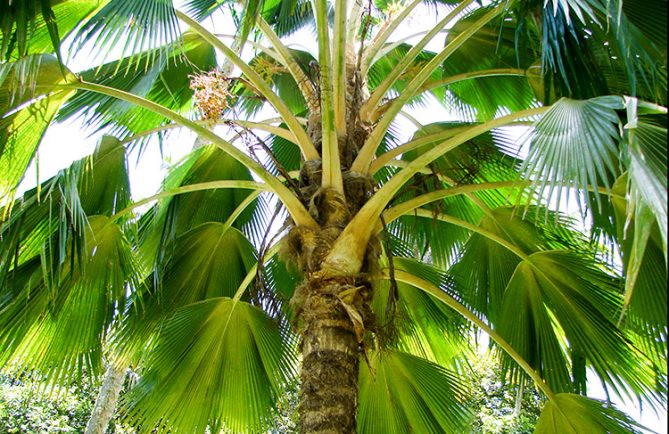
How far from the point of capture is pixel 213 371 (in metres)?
4.53

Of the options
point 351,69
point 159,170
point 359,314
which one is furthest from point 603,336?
point 159,170

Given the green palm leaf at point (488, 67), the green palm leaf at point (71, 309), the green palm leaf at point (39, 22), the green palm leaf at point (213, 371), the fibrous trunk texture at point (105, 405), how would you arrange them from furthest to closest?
the fibrous trunk texture at point (105, 405)
the green palm leaf at point (488, 67)
the green palm leaf at point (213, 371)
the green palm leaf at point (71, 309)
the green palm leaf at point (39, 22)

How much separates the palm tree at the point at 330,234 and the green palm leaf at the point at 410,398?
0.02 metres

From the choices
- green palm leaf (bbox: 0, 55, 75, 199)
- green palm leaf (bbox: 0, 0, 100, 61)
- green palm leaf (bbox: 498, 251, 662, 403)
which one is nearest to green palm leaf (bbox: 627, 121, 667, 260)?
green palm leaf (bbox: 498, 251, 662, 403)

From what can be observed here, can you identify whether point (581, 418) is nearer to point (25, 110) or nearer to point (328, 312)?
point (328, 312)

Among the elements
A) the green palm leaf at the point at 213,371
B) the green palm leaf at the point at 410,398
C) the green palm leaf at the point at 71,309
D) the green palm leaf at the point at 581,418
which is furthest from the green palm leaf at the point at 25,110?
the green palm leaf at the point at 581,418

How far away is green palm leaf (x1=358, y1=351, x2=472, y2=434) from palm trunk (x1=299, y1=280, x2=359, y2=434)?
3.71ft

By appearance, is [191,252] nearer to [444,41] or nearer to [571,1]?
[444,41]

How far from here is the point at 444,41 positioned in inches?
205

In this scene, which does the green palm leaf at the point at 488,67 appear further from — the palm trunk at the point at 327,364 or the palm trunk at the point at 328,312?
the palm trunk at the point at 327,364

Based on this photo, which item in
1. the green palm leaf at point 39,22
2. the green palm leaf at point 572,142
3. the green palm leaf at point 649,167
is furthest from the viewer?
the green palm leaf at point 39,22

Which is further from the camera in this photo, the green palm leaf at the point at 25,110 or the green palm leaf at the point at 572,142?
the green palm leaf at the point at 25,110

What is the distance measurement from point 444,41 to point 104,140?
264 centimetres

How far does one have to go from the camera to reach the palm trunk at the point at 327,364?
10.7 ft
